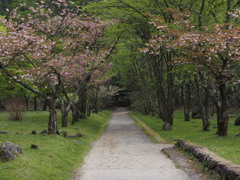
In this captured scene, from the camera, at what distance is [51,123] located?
17.5 metres

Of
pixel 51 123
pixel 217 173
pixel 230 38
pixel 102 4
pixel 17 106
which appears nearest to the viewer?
pixel 217 173

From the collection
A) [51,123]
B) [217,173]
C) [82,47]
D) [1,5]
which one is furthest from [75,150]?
[1,5]

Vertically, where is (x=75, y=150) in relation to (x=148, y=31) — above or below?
below

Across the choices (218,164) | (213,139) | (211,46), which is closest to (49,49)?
(211,46)

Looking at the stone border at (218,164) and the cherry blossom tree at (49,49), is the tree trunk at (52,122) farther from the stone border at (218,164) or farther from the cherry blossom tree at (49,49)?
the stone border at (218,164)

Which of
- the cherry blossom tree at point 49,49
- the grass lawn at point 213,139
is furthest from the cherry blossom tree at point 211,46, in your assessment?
the cherry blossom tree at point 49,49

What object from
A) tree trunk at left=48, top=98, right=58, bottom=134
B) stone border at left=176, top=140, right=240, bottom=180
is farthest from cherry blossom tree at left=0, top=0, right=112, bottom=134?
stone border at left=176, top=140, right=240, bottom=180

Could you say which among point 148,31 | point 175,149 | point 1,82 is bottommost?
point 175,149

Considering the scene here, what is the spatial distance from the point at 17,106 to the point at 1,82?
4512 millimetres

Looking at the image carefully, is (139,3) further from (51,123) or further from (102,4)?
(51,123)

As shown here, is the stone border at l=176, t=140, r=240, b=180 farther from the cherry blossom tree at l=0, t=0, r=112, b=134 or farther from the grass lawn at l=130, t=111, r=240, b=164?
the cherry blossom tree at l=0, t=0, r=112, b=134

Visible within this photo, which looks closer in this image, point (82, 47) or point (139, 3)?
point (139, 3)

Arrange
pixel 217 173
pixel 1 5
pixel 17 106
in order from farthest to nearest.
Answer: pixel 1 5
pixel 17 106
pixel 217 173

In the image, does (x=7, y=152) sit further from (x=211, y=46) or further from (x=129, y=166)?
(x=211, y=46)
